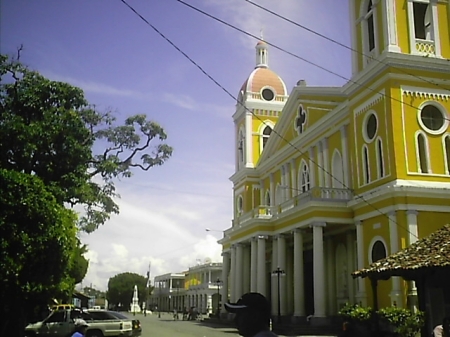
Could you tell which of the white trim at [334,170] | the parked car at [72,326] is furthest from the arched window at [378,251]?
the parked car at [72,326]

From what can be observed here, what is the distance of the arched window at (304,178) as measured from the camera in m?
32.9

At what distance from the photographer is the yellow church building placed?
75.2ft

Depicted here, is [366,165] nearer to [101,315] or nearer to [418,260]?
[418,260]

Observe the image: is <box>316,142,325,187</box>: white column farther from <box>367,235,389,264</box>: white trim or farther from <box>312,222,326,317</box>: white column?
<box>367,235,389,264</box>: white trim

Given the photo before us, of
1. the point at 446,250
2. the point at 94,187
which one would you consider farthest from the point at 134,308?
the point at 446,250

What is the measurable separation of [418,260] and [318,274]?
36.2 feet

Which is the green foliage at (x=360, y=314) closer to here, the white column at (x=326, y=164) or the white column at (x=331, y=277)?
the white column at (x=331, y=277)

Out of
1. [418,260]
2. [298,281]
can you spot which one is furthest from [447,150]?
[418,260]

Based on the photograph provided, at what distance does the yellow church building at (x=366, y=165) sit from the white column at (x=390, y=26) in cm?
5

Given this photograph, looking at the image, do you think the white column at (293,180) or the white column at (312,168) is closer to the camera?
the white column at (312,168)

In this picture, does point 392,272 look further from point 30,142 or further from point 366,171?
point 30,142

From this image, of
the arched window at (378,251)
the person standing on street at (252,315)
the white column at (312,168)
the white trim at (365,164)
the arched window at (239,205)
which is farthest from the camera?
the arched window at (239,205)

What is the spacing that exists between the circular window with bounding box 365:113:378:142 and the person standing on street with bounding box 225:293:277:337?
21689 mm

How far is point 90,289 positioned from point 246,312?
470ft
